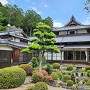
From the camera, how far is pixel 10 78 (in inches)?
585

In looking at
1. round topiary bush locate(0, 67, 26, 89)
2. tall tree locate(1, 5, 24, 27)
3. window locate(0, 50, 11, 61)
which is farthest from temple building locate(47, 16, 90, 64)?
tall tree locate(1, 5, 24, 27)

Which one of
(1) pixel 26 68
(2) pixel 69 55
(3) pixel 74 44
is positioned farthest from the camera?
(3) pixel 74 44

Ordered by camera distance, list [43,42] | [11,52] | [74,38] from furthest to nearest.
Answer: [74,38], [11,52], [43,42]

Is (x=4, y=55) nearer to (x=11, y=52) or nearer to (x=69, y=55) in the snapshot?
(x=11, y=52)

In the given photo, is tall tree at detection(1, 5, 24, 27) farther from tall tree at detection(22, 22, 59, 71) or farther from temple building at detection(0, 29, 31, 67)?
tall tree at detection(22, 22, 59, 71)

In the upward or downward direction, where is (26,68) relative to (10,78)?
upward

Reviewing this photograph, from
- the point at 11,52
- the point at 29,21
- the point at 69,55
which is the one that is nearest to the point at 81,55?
the point at 69,55

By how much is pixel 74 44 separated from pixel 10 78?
25637mm

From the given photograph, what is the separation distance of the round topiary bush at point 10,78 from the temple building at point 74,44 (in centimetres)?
2139

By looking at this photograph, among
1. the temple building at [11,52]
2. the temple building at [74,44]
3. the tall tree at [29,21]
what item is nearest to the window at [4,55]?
the temple building at [11,52]

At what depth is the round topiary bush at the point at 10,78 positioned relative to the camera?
14.7 metres

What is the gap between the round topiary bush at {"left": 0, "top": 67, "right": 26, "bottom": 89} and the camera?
48.2ft

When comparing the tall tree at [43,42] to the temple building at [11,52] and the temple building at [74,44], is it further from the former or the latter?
the temple building at [74,44]

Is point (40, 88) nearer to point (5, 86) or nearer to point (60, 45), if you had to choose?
point (5, 86)
